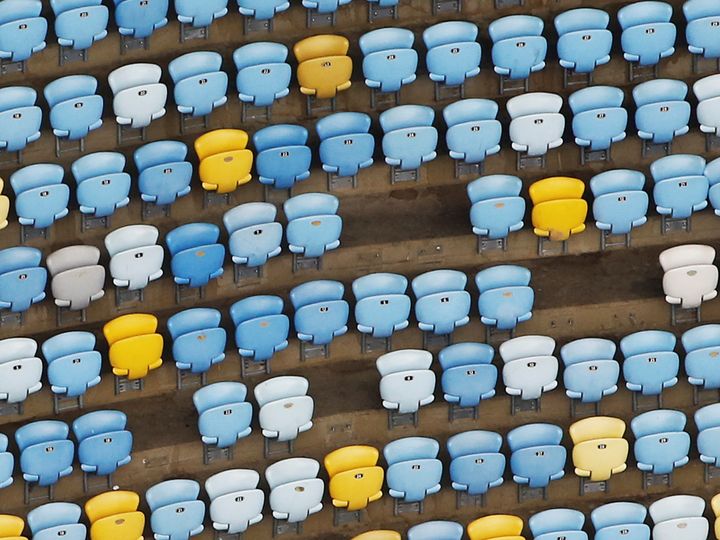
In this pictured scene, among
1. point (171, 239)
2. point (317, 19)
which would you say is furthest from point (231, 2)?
point (171, 239)

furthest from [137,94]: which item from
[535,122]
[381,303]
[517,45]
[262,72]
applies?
[535,122]

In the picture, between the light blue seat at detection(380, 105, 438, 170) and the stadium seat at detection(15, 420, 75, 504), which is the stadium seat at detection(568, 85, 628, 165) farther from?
the stadium seat at detection(15, 420, 75, 504)

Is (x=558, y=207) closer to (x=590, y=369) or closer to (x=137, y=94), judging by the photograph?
(x=590, y=369)

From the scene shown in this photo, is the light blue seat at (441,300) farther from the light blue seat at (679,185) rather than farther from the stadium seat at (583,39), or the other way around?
the stadium seat at (583,39)

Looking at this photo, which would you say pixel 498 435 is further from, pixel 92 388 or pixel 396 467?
pixel 92 388

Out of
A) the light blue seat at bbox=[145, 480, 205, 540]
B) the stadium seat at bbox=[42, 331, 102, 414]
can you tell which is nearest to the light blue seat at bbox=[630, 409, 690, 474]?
the light blue seat at bbox=[145, 480, 205, 540]

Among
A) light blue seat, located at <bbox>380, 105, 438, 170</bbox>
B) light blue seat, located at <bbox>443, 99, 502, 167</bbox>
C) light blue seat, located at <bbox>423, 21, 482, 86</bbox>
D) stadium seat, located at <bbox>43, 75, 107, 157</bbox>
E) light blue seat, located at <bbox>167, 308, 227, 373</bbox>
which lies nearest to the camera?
light blue seat, located at <bbox>167, 308, 227, 373</bbox>
